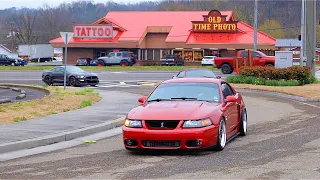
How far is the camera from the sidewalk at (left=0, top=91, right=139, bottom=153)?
38.7 feet

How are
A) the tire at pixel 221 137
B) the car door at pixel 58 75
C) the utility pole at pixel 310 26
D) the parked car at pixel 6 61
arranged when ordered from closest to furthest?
the tire at pixel 221 137
the utility pole at pixel 310 26
the car door at pixel 58 75
the parked car at pixel 6 61

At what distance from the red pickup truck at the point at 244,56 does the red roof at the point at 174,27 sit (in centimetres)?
2280

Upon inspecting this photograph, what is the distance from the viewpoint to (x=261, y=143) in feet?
38.3

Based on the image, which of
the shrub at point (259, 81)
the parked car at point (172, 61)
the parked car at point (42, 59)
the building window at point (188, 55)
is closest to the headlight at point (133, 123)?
the shrub at point (259, 81)

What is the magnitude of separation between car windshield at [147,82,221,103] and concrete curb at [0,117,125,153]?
2373mm

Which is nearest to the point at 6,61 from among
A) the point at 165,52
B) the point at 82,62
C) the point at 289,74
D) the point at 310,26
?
the point at 82,62

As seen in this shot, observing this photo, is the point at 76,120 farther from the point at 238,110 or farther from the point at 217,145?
the point at 217,145

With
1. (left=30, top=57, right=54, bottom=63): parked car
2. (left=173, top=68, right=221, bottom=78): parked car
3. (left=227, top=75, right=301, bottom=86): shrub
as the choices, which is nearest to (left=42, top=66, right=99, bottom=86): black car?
(left=227, top=75, right=301, bottom=86): shrub

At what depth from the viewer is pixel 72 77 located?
35.1m

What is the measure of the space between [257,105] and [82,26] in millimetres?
53509

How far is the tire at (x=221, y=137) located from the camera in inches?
415

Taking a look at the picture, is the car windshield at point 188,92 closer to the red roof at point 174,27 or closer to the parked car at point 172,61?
the parked car at point 172,61

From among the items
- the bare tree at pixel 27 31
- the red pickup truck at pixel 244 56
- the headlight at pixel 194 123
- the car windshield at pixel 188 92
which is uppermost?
the bare tree at pixel 27 31

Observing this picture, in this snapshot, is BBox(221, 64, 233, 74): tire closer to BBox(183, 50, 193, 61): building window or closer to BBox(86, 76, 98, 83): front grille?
BBox(86, 76, 98, 83): front grille
